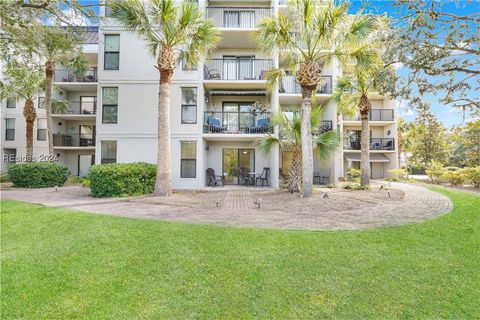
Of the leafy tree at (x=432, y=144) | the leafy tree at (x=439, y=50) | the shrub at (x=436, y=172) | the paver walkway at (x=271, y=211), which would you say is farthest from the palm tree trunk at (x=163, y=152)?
the leafy tree at (x=432, y=144)

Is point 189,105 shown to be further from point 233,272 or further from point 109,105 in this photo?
point 233,272

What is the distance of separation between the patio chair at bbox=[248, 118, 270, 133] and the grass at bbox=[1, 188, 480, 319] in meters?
10.3

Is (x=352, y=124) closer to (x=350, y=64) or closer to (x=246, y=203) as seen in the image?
(x=350, y=64)

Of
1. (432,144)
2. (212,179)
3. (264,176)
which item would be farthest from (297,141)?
(432,144)

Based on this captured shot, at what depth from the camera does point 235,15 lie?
16719 millimetres

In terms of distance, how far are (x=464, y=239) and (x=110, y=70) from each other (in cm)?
1755

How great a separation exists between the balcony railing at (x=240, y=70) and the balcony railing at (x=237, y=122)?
7.25ft

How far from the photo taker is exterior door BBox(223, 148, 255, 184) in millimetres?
17938

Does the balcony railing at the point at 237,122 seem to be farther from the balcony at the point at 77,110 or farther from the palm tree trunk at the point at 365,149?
the balcony at the point at 77,110

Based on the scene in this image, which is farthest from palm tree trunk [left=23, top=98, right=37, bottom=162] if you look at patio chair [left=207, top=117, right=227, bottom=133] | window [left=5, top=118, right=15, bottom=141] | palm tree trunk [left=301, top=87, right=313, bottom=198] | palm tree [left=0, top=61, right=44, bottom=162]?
palm tree trunk [left=301, top=87, right=313, bottom=198]

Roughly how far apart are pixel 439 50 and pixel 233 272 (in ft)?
30.5

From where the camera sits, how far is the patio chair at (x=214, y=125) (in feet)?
52.4

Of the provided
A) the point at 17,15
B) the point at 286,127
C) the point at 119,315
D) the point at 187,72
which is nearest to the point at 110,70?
the point at 187,72

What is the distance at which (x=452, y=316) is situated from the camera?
351 cm
